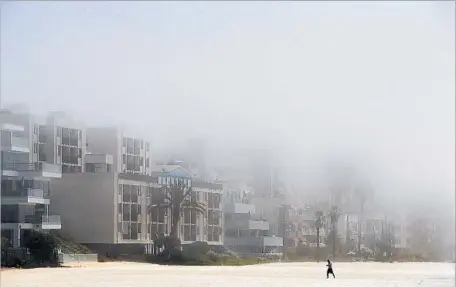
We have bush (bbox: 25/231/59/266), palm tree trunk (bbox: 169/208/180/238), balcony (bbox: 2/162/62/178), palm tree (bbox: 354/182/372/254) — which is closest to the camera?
palm tree (bbox: 354/182/372/254)

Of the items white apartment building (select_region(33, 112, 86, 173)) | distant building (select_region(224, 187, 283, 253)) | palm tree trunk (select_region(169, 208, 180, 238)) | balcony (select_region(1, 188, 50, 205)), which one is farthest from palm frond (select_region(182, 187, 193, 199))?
balcony (select_region(1, 188, 50, 205))

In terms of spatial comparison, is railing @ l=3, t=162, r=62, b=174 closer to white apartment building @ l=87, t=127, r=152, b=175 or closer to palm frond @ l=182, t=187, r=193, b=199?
white apartment building @ l=87, t=127, r=152, b=175

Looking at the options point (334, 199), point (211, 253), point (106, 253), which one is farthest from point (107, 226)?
point (334, 199)

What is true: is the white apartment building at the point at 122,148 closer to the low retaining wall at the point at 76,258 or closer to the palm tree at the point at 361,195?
the low retaining wall at the point at 76,258

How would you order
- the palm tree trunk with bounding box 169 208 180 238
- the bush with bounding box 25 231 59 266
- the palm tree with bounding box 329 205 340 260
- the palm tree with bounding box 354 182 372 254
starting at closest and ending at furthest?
the palm tree with bounding box 354 182 372 254 < the palm tree with bounding box 329 205 340 260 < the palm tree trunk with bounding box 169 208 180 238 < the bush with bounding box 25 231 59 266

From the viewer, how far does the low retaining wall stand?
461 inches

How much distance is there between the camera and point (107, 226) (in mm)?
11867

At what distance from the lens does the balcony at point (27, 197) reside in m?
11.7

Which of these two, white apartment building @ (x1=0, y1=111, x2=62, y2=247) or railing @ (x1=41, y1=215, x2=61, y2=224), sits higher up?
white apartment building @ (x1=0, y1=111, x2=62, y2=247)

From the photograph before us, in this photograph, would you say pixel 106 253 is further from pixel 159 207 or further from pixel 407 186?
pixel 407 186

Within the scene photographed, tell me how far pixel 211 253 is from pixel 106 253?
3.24 feet

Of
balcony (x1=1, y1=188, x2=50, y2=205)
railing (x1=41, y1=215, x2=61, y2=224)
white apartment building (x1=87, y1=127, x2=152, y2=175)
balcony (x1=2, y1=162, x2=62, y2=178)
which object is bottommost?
railing (x1=41, y1=215, x2=61, y2=224)

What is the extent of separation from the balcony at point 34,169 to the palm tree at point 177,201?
96 cm

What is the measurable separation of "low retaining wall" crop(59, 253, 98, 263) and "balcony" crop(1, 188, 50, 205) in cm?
53
